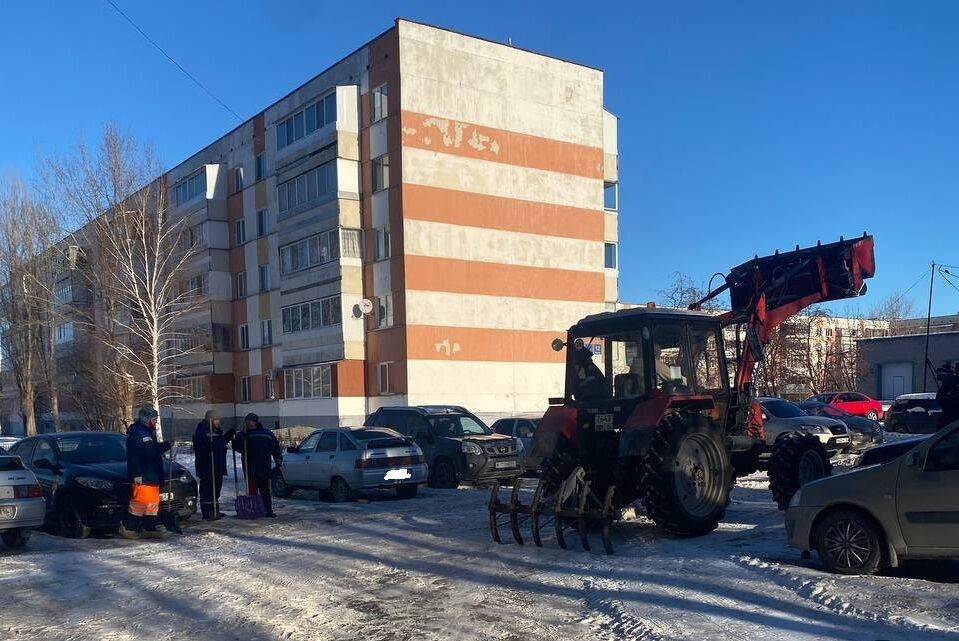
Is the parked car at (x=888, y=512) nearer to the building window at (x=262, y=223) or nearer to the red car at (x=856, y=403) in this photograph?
the red car at (x=856, y=403)

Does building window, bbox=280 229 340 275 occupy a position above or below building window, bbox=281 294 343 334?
above

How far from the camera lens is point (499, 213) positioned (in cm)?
3669

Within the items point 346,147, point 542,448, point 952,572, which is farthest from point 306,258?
point 952,572

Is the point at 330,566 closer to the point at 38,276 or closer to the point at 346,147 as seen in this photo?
the point at 346,147

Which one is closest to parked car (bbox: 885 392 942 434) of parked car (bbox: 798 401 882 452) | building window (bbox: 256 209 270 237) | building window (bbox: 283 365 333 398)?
parked car (bbox: 798 401 882 452)

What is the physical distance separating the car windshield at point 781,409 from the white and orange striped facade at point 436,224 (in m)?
15.6

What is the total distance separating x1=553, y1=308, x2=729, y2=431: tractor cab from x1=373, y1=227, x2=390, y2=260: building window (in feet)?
80.9

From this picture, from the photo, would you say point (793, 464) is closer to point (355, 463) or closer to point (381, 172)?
point (355, 463)

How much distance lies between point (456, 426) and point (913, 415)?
20.2 meters

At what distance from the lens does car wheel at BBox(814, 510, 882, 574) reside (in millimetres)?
7820

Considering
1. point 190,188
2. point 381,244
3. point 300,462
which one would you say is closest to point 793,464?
point 300,462

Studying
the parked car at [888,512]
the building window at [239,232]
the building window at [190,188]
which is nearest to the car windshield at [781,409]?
the parked car at [888,512]

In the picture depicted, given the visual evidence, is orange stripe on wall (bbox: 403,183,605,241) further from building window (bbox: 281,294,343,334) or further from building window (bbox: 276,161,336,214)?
building window (bbox: 281,294,343,334)

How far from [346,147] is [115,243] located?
9979 mm
